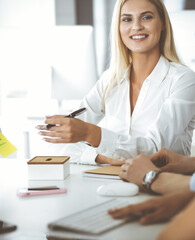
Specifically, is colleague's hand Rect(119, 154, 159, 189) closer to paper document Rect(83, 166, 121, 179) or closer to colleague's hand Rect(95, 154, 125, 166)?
paper document Rect(83, 166, 121, 179)

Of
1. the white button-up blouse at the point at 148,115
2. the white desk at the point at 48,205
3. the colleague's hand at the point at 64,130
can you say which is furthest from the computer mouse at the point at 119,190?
the white button-up blouse at the point at 148,115

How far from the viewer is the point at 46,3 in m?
4.89

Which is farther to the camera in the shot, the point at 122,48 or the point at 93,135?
the point at 122,48

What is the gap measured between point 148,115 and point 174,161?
0.61 metres

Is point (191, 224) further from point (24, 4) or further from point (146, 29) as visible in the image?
point (24, 4)

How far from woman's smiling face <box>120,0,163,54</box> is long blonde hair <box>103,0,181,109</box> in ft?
0.11

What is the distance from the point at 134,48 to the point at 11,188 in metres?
1.09

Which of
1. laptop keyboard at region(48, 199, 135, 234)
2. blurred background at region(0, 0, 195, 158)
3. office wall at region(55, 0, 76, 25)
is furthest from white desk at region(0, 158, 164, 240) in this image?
office wall at region(55, 0, 76, 25)

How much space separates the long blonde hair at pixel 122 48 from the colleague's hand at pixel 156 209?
3.96ft

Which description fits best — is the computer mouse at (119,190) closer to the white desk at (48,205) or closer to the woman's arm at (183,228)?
the white desk at (48,205)

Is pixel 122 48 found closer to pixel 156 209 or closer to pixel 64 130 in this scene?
pixel 64 130

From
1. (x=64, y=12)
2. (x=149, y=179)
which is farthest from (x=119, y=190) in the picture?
(x=64, y=12)

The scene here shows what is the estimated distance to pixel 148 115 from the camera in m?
1.96

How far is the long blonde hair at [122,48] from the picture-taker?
202 centimetres
